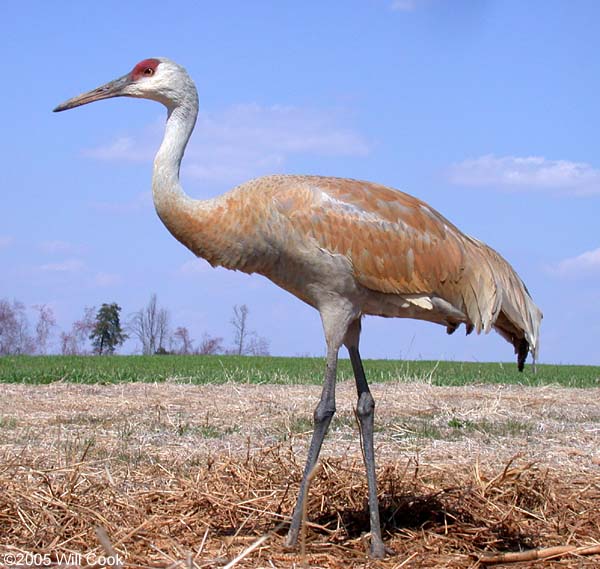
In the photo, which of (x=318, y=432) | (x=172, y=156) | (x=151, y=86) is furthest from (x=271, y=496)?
(x=151, y=86)

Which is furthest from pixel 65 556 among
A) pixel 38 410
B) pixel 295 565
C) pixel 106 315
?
pixel 106 315

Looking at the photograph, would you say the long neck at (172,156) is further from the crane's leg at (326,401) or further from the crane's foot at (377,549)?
the crane's foot at (377,549)

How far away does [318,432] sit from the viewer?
191 inches

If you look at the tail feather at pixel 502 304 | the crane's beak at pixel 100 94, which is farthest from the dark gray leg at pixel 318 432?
the crane's beak at pixel 100 94

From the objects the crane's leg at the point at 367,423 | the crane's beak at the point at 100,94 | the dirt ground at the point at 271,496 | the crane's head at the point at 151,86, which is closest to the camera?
the dirt ground at the point at 271,496

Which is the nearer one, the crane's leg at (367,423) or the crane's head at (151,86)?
the crane's leg at (367,423)

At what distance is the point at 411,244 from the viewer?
5020mm

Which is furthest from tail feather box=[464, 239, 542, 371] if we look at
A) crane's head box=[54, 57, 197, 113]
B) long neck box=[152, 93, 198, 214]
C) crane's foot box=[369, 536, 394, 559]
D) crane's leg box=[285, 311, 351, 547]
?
crane's head box=[54, 57, 197, 113]

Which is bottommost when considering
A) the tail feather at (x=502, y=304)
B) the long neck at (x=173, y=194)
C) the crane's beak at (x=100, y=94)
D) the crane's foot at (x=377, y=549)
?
the crane's foot at (x=377, y=549)

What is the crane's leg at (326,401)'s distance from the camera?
4609 millimetres

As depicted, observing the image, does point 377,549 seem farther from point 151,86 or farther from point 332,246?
point 151,86

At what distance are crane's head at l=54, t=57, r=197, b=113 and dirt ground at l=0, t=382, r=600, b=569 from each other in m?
2.23

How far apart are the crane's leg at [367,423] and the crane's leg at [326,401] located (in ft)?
0.66

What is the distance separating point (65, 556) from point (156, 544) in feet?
1.59
